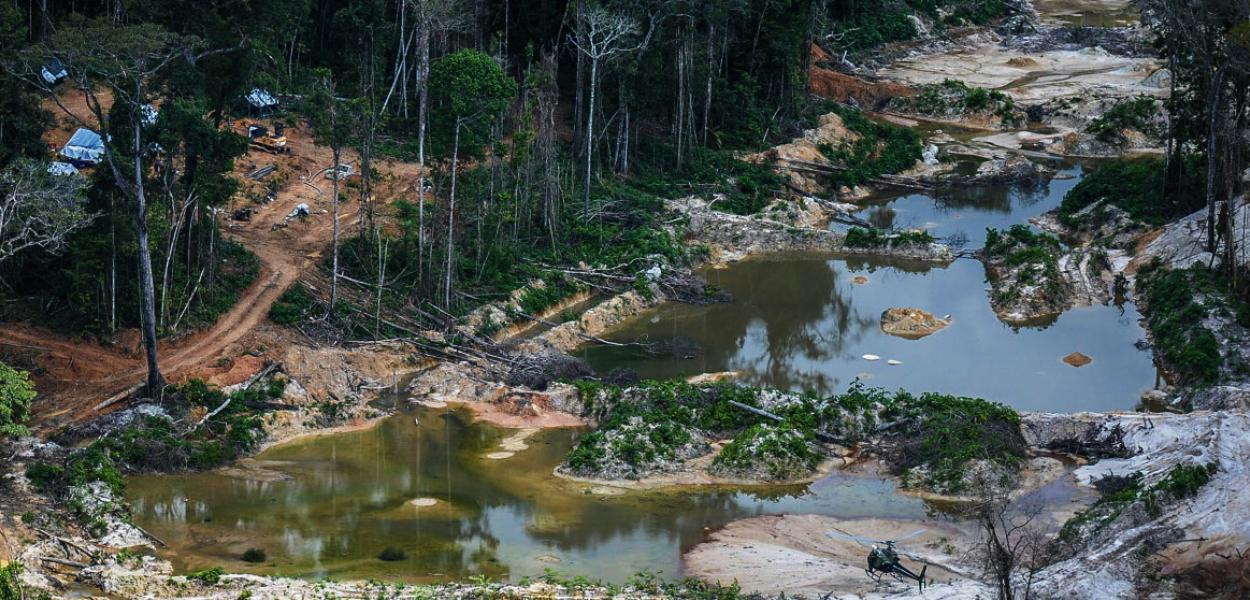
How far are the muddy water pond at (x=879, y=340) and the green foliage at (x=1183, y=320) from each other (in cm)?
62

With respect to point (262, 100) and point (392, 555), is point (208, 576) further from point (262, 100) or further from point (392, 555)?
point (262, 100)

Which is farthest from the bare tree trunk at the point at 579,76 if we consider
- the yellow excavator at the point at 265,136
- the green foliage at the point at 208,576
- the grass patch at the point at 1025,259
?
the green foliage at the point at 208,576

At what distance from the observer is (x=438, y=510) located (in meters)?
27.5

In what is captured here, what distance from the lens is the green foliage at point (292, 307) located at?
33938 millimetres

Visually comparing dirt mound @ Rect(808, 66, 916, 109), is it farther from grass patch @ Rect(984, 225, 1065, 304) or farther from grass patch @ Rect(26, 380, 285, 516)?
grass patch @ Rect(26, 380, 285, 516)

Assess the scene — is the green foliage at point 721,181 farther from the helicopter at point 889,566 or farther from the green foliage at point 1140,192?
the helicopter at point 889,566

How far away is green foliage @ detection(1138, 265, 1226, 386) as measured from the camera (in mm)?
32531

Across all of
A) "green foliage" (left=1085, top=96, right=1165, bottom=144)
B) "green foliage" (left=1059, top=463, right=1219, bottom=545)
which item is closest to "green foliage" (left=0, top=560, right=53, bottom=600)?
"green foliage" (left=1059, top=463, right=1219, bottom=545)

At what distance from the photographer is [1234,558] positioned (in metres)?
22.0

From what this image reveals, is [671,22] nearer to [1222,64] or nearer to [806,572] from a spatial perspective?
[1222,64]

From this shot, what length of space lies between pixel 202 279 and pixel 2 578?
13833 mm

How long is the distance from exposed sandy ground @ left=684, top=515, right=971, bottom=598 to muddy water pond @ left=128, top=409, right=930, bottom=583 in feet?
1.53

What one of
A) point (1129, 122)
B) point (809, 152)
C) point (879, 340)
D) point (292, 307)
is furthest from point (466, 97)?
point (1129, 122)

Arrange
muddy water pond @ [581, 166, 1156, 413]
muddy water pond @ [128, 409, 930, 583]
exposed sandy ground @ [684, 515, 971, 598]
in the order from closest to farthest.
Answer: exposed sandy ground @ [684, 515, 971, 598]
muddy water pond @ [128, 409, 930, 583]
muddy water pond @ [581, 166, 1156, 413]
